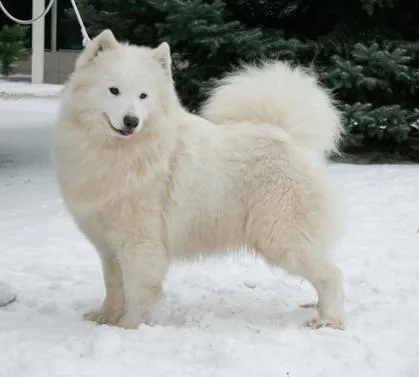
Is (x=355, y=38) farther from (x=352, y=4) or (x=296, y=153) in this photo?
(x=296, y=153)

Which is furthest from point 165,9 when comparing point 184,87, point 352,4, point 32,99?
point 32,99

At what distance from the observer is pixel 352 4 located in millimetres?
8930

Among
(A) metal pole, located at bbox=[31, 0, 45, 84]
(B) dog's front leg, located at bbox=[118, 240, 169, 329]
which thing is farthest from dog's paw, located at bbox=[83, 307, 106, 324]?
(A) metal pole, located at bbox=[31, 0, 45, 84]

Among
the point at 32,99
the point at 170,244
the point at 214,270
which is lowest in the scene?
the point at 32,99

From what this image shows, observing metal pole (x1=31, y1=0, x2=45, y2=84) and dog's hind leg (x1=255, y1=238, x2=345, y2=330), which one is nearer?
dog's hind leg (x1=255, y1=238, x2=345, y2=330)

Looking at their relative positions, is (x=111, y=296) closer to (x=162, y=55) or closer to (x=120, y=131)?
(x=120, y=131)

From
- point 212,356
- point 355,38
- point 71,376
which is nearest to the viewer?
point 71,376

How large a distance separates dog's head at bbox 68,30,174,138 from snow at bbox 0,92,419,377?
1076 mm

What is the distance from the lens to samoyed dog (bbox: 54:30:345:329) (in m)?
3.70

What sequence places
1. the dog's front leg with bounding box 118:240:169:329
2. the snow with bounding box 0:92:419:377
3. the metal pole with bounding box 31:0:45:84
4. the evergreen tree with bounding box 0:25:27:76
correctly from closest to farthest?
the snow with bounding box 0:92:419:377 < the dog's front leg with bounding box 118:240:169:329 < the evergreen tree with bounding box 0:25:27:76 < the metal pole with bounding box 31:0:45:84

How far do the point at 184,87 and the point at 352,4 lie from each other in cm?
237

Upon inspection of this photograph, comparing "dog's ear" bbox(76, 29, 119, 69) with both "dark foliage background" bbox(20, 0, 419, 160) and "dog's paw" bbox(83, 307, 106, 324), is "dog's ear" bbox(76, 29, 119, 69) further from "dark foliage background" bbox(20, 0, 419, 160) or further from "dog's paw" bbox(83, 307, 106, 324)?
"dark foliage background" bbox(20, 0, 419, 160)

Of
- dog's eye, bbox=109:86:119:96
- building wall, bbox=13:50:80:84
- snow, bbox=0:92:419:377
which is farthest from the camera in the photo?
building wall, bbox=13:50:80:84

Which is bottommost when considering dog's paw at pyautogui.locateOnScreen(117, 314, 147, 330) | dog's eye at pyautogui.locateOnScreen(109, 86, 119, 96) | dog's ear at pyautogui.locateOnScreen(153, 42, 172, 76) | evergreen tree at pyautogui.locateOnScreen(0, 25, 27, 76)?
dog's paw at pyautogui.locateOnScreen(117, 314, 147, 330)
